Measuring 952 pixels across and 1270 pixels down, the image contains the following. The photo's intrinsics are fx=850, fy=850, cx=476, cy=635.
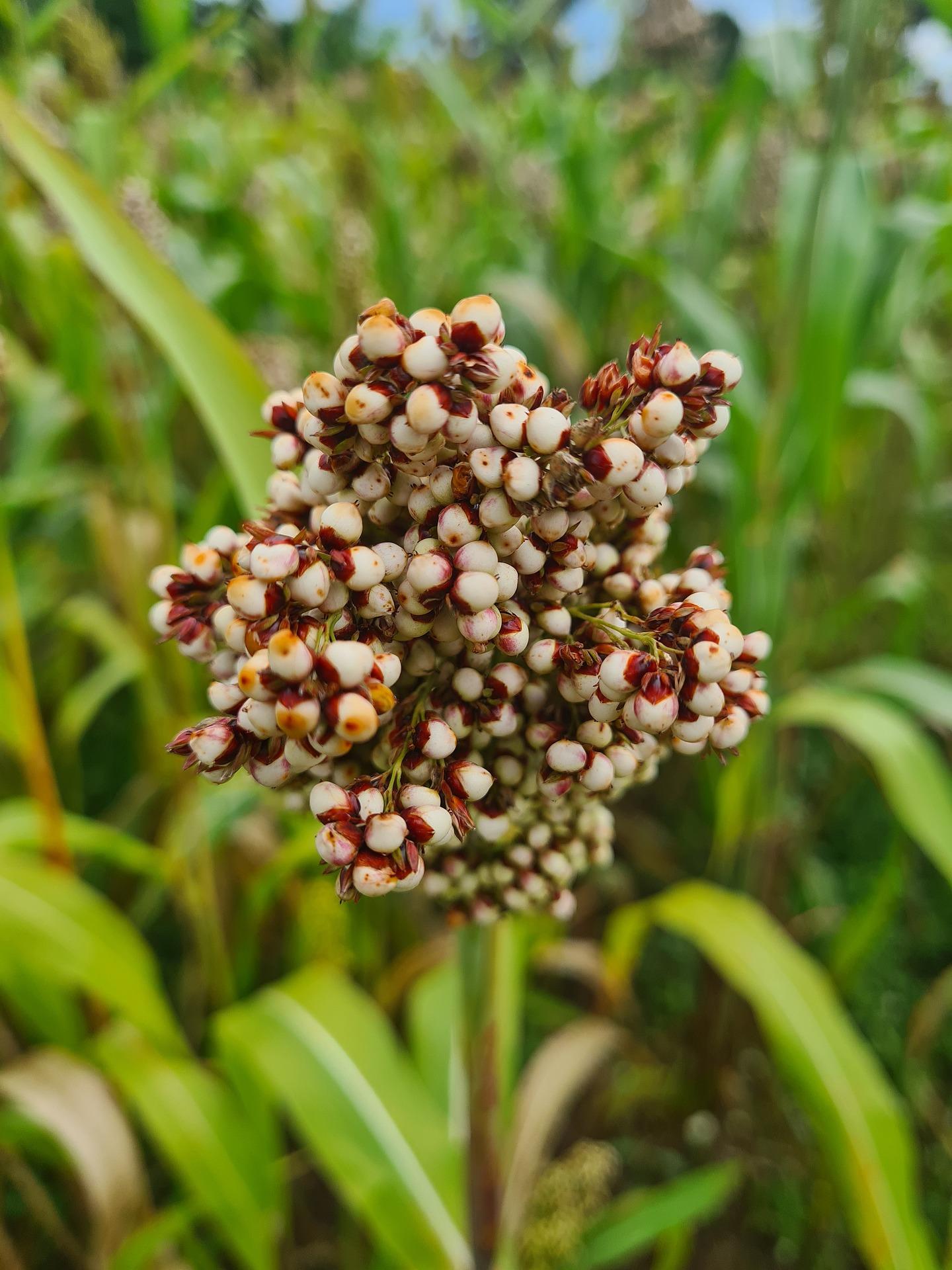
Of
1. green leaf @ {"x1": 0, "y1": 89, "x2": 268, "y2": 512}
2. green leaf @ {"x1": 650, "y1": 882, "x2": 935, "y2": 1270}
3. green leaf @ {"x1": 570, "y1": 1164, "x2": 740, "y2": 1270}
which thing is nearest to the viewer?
green leaf @ {"x1": 0, "y1": 89, "x2": 268, "y2": 512}

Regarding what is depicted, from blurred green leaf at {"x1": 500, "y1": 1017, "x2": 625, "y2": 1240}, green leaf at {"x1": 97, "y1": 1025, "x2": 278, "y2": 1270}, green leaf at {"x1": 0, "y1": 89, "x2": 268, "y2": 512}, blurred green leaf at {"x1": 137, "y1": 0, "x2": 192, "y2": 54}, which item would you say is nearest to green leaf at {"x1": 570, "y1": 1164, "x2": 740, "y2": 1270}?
blurred green leaf at {"x1": 500, "y1": 1017, "x2": 625, "y2": 1240}

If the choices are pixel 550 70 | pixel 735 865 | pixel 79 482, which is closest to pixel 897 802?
pixel 735 865

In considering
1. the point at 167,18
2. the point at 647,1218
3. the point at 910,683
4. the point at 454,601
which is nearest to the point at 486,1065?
the point at 647,1218

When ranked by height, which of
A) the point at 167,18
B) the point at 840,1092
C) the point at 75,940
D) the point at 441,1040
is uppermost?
the point at 167,18

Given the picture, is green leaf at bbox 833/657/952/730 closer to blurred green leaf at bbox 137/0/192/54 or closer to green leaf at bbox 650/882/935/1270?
green leaf at bbox 650/882/935/1270

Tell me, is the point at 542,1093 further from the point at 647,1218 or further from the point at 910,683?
the point at 910,683

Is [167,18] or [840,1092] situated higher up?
[167,18]
